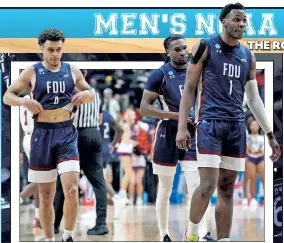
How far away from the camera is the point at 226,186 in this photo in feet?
21.6

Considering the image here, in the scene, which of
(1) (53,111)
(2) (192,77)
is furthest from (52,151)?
(2) (192,77)

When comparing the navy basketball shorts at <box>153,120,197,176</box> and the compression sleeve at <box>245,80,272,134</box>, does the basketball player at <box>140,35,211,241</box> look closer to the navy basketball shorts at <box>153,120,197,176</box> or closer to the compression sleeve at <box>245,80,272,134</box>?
the navy basketball shorts at <box>153,120,197,176</box>

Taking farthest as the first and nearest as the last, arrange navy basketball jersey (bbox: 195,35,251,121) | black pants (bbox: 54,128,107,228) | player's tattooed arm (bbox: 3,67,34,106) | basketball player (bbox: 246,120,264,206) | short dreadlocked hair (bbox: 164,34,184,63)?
basketball player (bbox: 246,120,264,206) < black pants (bbox: 54,128,107,228) < short dreadlocked hair (bbox: 164,34,184,63) < player's tattooed arm (bbox: 3,67,34,106) < navy basketball jersey (bbox: 195,35,251,121)

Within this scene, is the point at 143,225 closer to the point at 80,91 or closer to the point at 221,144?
the point at 80,91

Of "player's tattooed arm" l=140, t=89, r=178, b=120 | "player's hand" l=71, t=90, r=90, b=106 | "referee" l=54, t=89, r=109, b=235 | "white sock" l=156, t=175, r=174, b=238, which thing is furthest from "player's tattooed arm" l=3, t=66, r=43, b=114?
"white sock" l=156, t=175, r=174, b=238

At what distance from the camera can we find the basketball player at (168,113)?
744 centimetres

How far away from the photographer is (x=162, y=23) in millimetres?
7758

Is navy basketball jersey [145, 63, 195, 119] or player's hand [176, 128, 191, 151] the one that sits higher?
navy basketball jersey [145, 63, 195, 119]

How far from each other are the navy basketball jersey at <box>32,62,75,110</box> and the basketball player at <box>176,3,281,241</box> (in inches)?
52.3

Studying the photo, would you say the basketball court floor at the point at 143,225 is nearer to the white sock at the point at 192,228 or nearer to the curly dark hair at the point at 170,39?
the white sock at the point at 192,228

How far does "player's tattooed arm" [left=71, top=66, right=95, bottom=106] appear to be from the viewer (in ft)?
23.5

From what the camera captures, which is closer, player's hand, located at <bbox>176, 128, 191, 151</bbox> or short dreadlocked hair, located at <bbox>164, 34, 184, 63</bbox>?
player's hand, located at <bbox>176, 128, 191, 151</bbox>

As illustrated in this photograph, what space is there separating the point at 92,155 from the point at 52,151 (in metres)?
1.68

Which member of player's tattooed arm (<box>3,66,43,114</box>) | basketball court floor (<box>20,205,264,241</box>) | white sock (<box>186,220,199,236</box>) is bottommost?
basketball court floor (<box>20,205,264,241</box>)
